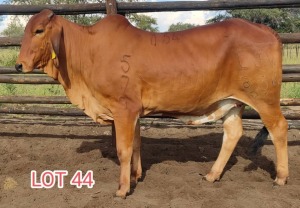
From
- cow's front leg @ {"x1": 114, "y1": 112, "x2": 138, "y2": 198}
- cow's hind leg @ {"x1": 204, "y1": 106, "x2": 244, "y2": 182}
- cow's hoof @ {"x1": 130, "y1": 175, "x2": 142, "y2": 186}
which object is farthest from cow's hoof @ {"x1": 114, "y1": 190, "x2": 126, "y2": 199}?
cow's hind leg @ {"x1": 204, "y1": 106, "x2": 244, "y2": 182}

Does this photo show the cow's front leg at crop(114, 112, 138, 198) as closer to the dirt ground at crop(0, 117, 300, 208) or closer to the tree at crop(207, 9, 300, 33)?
the dirt ground at crop(0, 117, 300, 208)

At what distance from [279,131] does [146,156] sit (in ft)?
5.62

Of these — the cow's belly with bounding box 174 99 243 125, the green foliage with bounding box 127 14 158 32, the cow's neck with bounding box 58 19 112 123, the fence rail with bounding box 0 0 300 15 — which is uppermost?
the fence rail with bounding box 0 0 300 15

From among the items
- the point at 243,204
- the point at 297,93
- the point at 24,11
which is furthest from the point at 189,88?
the point at 297,93

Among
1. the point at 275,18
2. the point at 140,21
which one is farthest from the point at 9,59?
the point at 275,18

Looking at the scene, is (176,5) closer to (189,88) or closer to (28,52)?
(189,88)

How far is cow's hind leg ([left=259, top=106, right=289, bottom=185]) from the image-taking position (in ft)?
13.7

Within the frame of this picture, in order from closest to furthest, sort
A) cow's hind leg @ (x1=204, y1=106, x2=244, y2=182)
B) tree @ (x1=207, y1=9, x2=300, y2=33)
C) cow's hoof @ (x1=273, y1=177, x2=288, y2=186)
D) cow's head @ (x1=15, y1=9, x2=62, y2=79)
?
cow's head @ (x1=15, y1=9, x2=62, y2=79)
cow's hoof @ (x1=273, y1=177, x2=288, y2=186)
cow's hind leg @ (x1=204, y1=106, x2=244, y2=182)
tree @ (x1=207, y1=9, x2=300, y2=33)

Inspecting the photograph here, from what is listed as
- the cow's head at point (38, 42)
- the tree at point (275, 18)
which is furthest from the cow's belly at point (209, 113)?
the tree at point (275, 18)

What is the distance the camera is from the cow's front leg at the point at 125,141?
153 inches

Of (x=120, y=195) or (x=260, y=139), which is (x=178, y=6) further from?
(x=120, y=195)

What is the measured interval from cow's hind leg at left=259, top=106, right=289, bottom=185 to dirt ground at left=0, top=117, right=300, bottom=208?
0.16m

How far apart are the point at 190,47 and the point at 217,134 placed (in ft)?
7.84

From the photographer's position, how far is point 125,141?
3.95 metres
